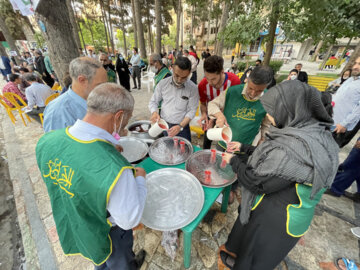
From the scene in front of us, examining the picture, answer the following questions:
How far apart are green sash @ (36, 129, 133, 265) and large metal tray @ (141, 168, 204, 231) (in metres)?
0.37

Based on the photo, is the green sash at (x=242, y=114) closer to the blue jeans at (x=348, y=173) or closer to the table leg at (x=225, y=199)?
the table leg at (x=225, y=199)

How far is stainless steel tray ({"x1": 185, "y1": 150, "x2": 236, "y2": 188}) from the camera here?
5.21 ft

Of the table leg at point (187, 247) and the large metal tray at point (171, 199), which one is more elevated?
the large metal tray at point (171, 199)

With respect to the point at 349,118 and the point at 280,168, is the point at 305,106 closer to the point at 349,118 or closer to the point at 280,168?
the point at 280,168

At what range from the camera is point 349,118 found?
2895 millimetres

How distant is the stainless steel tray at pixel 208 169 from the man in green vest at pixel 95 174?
2.31ft

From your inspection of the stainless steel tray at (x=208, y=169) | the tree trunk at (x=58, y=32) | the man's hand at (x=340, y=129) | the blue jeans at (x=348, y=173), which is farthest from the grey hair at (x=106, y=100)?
the man's hand at (x=340, y=129)

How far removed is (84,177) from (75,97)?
121 centimetres

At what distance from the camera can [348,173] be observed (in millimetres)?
2623

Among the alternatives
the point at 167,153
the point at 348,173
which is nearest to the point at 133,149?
the point at 167,153

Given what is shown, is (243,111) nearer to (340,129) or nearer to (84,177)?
(84,177)

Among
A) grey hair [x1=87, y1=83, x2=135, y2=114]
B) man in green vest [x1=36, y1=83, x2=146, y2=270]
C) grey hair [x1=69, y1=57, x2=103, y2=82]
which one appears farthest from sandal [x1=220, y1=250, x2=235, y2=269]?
grey hair [x1=69, y1=57, x2=103, y2=82]

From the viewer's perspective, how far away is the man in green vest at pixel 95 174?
0.93 m

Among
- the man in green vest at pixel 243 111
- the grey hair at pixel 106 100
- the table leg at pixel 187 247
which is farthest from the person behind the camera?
the man in green vest at pixel 243 111
